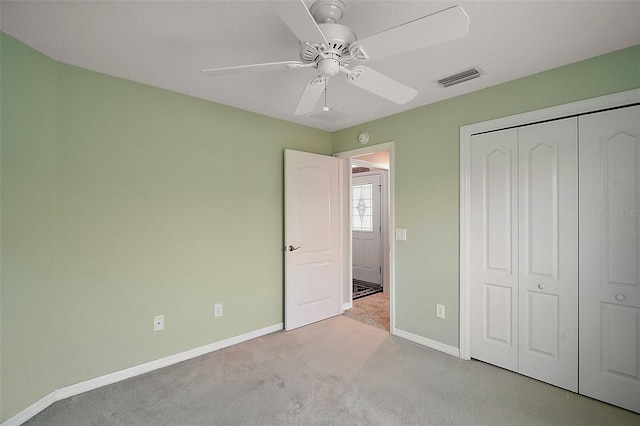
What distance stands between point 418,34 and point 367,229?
4565 mm

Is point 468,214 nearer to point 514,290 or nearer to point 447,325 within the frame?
point 514,290

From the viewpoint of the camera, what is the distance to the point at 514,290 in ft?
8.20

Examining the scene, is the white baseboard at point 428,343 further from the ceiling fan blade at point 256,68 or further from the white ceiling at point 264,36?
the ceiling fan blade at point 256,68

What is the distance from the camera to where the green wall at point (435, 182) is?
241 centimetres

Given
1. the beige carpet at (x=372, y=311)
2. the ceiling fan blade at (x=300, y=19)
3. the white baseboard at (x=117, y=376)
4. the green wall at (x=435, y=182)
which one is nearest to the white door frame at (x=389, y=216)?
the green wall at (x=435, y=182)

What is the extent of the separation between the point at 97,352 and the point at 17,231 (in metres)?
1.04

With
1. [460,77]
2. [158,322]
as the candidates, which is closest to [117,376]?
[158,322]

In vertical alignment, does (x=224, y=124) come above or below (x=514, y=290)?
above

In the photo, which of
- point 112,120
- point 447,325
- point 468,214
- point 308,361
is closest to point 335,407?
point 308,361

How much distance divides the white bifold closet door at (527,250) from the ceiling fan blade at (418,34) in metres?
1.60

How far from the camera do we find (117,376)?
93.7 inches

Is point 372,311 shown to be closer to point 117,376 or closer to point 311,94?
point 117,376

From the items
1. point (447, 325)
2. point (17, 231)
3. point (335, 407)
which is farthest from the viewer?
point (447, 325)

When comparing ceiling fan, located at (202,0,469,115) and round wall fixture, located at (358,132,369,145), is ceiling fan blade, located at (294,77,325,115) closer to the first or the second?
ceiling fan, located at (202,0,469,115)
